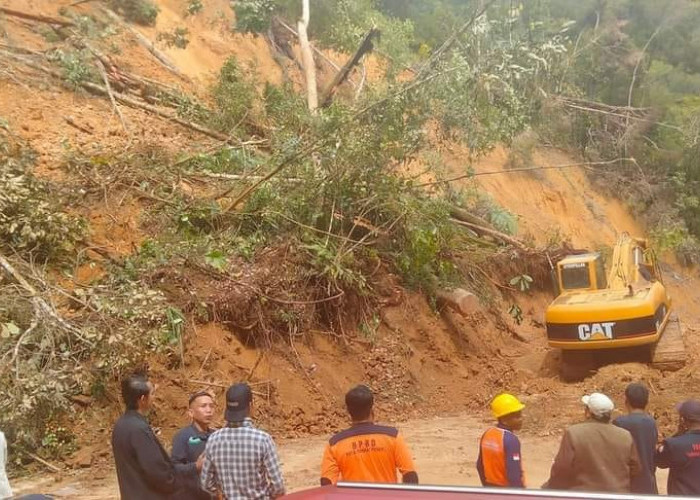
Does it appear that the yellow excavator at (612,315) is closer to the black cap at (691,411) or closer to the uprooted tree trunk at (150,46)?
the black cap at (691,411)

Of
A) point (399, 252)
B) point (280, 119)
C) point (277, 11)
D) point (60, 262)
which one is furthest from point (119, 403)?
point (277, 11)

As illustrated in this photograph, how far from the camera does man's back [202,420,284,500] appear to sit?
12.4ft

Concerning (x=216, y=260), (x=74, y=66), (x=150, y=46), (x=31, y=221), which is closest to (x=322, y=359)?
(x=216, y=260)

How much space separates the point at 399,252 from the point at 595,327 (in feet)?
9.41

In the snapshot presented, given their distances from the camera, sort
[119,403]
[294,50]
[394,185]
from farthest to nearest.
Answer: [294,50]
[394,185]
[119,403]

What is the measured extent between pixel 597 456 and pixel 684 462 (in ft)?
1.82

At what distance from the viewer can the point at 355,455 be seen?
383 centimetres

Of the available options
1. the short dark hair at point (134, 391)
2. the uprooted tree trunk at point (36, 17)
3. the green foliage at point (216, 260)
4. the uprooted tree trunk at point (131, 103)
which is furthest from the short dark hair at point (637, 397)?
the uprooted tree trunk at point (36, 17)

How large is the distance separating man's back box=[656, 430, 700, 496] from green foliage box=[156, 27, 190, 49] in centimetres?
1512

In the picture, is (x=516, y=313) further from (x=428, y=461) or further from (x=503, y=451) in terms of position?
(x=503, y=451)

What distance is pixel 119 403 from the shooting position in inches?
307

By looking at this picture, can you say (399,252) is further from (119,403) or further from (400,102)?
(119,403)

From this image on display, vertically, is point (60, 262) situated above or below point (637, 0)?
below

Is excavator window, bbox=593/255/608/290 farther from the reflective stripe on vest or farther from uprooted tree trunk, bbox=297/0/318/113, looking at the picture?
the reflective stripe on vest
